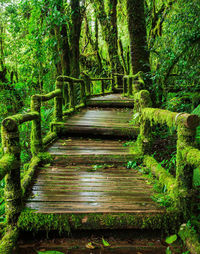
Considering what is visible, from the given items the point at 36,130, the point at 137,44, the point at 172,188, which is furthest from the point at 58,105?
the point at 172,188

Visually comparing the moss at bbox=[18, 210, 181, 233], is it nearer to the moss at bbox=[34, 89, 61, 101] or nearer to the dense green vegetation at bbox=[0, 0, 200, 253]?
the dense green vegetation at bbox=[0, 0, 200, 253]

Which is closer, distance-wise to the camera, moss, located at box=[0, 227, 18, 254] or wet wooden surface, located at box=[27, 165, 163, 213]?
moss, located at box=[0, 227, 18, 254]

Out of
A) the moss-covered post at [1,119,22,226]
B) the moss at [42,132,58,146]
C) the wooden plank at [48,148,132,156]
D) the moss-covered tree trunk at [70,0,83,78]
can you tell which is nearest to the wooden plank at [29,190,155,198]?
the moss-covered post at [1,119,22,226]

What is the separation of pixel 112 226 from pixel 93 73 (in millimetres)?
13310

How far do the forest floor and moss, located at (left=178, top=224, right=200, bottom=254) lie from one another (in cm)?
8

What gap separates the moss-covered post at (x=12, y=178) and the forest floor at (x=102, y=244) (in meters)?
0.32

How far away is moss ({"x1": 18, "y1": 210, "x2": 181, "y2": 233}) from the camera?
239 cm

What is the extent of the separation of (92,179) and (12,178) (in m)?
1.30

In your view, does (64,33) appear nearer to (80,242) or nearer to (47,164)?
(47,164)

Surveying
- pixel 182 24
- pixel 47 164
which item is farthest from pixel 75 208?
pixel 182 24

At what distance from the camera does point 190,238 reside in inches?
87.7

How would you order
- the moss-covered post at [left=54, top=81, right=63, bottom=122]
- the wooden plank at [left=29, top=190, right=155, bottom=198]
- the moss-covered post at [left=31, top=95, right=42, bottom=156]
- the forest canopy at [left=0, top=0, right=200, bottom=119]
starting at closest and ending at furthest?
the wooden plank at [left=29, top=190, right=155, bottom=198] < the moss-covered post at [left=31, top=95, right=42, bottom=156] < the forest canopy at [left=0, top=0, right=200, bottom=119] < the moss-covered post at [left=54, top=81, right=63, bottom=122]

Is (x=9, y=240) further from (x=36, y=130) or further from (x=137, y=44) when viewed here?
(x=137, y=44)

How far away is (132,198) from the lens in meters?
2.87
